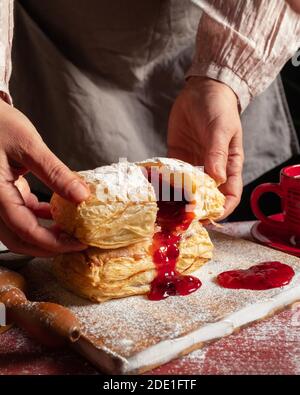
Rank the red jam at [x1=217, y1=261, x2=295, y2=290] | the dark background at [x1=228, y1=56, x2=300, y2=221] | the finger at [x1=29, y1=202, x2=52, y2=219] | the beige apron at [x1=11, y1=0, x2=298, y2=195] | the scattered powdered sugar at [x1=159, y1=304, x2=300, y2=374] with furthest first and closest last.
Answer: the dark background at [x1=228, y1=56, x2=300, y2=221]
the beige apron at [x1=11, y1=0, x2=298, y2=195]
the finger at [x1=29, y1=202, x2=52, y2=219]
the red jam at [x1=217, y1=261, x2=295, y2=290]
the scattered powdered sugar at [x1=159, y1=304, x2=300, y2=374]

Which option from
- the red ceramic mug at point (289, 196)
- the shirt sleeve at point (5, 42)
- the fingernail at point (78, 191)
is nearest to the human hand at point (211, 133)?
the red ceramic mug at point (289, 196)

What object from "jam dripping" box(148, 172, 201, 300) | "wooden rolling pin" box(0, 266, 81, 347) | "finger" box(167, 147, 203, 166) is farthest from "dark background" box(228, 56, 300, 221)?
"wooden rolling pin" box(0, 266, 81, 347)

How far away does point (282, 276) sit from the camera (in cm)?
138

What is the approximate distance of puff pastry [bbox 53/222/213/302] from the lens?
4.27 feet

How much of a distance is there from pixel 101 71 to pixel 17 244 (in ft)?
2.69

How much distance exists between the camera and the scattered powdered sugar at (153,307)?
114cm

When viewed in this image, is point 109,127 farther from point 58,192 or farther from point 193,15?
point 58,192

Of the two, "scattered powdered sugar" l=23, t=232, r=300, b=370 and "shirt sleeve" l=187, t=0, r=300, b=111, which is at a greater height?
"shirt sleeve" l=187, t=0, r=300, b=111

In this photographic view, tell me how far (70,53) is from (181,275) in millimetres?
876

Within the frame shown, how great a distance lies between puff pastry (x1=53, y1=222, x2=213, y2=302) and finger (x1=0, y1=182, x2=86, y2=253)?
8 centimetres

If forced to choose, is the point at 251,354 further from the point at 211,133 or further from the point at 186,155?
the point at 186,155

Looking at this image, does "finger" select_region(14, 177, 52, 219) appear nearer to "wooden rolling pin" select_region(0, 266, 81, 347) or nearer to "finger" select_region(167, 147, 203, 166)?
"wooden rolling pin" select_region(0, 266, 81, 347)

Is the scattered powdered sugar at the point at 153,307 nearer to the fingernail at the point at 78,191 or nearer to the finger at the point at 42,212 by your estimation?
the finger at the point at 42,212
